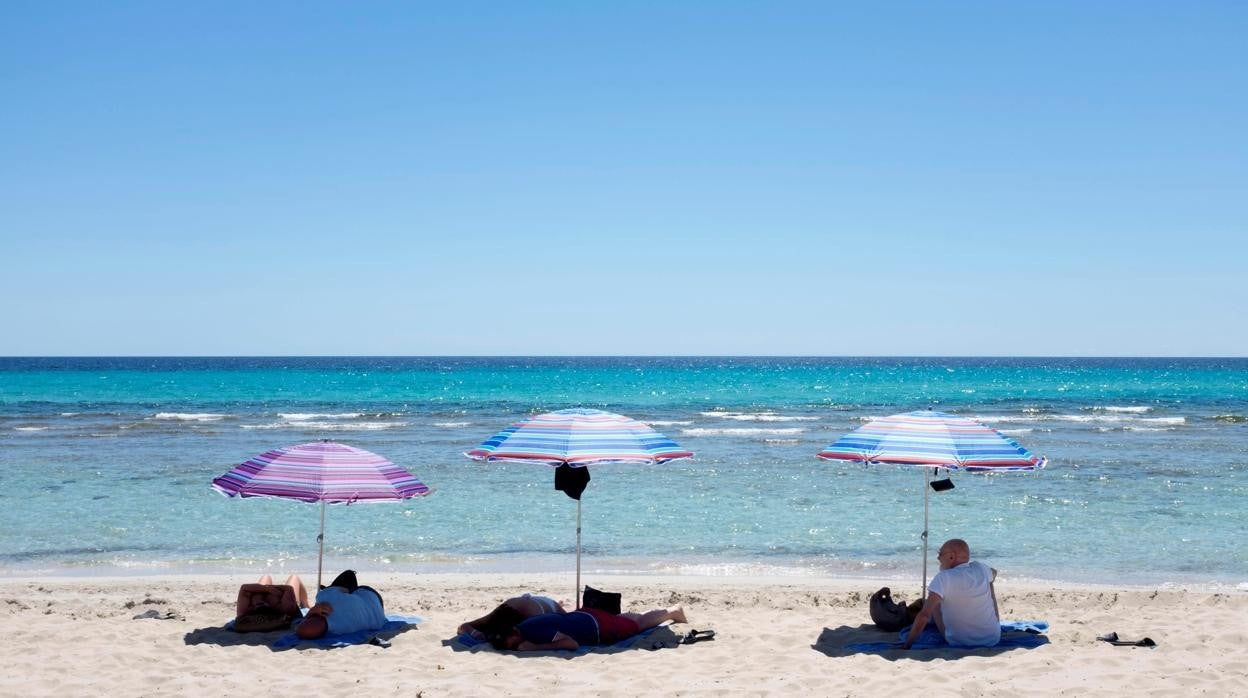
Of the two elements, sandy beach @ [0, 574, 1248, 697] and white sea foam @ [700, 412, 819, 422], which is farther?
white sea foam @ [700, 412, 819, 422]

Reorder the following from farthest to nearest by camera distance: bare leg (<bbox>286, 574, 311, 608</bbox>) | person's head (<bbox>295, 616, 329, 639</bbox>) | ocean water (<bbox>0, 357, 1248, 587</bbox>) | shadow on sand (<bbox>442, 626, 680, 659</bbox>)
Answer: ocean water (<bbox>0, 357, 1248, 587</bbox>) → bare leg (<bbox>286, 574, 311, 608</bbox>) → person's head (<bbox>295, 616, 329, 639</bbox>) → shadow on sand (<bbox>442, 626, 680, 659</bbox>)

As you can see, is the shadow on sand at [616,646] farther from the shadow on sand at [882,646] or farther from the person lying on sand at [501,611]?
the shadow on sand at [882,646]

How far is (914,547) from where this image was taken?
12.6 meters

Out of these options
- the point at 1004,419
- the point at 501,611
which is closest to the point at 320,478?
the point at 501,611

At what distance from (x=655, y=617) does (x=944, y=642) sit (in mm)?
2268

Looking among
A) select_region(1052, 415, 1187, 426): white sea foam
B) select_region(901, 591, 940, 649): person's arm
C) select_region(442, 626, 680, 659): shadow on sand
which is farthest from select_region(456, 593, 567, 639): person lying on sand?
select_region(1052, 415, 1187, 426): white sea foam

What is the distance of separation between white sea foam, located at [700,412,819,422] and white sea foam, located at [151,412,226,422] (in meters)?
17.7

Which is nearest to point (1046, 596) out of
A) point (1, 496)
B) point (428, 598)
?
point (428, 598)

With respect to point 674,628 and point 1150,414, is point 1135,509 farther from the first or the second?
point 1150,414

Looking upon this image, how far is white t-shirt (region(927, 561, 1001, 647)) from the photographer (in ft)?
24.8

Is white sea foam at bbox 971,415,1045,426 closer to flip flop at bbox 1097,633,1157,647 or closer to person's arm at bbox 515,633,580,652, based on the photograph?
flip flop at bbox 1097,633,1157,647

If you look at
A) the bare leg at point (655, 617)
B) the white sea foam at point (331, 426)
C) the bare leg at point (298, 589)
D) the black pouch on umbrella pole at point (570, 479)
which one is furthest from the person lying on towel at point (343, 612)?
the white sea foam at point (331, 426)

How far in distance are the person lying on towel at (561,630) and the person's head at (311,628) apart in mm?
1317

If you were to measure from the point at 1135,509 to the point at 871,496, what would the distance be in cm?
388
